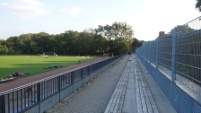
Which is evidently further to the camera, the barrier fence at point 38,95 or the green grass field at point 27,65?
the green grass field at point 27,65

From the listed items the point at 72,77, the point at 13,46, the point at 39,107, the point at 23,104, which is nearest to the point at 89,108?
the point at 39,107

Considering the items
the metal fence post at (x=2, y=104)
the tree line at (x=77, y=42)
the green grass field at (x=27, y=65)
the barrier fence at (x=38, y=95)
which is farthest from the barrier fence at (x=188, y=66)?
the tree line at (x=77, y=42)

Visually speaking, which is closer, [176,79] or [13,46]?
[176,79]

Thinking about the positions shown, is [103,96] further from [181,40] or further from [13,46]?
[13,46]

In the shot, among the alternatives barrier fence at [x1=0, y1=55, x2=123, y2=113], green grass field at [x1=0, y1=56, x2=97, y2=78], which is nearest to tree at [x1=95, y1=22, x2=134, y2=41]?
green grass field at [x1=0, y1=56, x2=97, y2=78]

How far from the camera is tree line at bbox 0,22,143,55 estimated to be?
101812 mm

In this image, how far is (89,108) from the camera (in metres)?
9.34

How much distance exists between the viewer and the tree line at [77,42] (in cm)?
10181

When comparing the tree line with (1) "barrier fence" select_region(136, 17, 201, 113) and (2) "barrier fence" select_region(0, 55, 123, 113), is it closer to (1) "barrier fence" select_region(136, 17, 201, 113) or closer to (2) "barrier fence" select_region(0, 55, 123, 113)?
(2) "barrier fence" select_region(0, 55, 123, 113)

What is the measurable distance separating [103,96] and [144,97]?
2.05 meters

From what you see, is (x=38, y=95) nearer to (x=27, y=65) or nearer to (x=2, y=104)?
(x=2, y=104)

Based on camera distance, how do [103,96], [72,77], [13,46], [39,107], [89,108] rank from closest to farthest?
[39,107] < [89,108] < [103,96] < [72,77] < [13,46]

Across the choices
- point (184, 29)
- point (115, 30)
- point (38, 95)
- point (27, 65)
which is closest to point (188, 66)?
point (184, 29)

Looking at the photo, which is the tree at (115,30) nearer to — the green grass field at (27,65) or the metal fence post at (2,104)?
the green grass field at (27,65)
